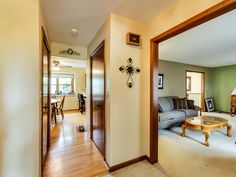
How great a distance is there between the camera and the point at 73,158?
2.24 metres

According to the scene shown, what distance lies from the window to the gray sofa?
16.5ft

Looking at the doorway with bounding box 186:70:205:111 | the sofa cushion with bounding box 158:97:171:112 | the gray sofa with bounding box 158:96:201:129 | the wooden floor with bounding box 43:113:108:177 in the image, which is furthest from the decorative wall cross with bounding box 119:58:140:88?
the doorway with bounding box 186:70:205:111

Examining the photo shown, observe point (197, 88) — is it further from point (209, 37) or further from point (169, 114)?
point (209, 37)

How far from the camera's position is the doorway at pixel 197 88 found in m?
6.31

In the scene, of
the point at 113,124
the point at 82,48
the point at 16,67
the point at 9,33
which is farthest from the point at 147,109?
the point at 82,48

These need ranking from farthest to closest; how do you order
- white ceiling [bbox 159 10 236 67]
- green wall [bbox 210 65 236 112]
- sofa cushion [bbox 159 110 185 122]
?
green wall [bbox 210 65 236 112] → sofa cushion [bbox 159 110 185 122] → white ceiling [bbox 159 10 236 67]

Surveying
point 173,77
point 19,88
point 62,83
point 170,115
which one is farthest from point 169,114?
point 62,83

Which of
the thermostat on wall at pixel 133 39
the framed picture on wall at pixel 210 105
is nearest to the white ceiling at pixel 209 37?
the thermostat on wall at pixel 133 39

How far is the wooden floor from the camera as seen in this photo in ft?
6.13

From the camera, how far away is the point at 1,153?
4.27ft

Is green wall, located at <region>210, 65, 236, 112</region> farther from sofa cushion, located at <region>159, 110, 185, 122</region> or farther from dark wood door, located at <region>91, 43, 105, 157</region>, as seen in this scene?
dark wood door, located at <region>91, 43, 105, 157</region>

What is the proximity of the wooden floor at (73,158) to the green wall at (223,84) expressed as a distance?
22.3ft

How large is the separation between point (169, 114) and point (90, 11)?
327 cm

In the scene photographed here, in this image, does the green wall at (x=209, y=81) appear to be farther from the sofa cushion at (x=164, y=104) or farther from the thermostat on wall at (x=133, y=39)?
the thermostat on wall at (x=133, y=39)
